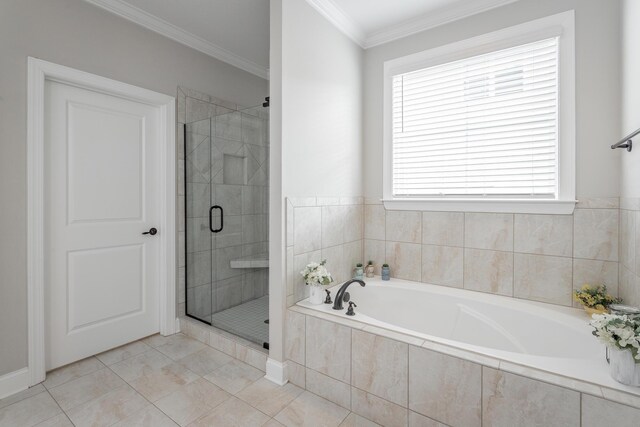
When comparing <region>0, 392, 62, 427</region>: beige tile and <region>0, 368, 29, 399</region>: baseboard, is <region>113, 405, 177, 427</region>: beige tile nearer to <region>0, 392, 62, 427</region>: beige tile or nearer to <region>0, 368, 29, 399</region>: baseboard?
<region>0, 392, 62, 427</region>: beige tile

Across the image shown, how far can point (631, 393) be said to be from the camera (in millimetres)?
1129

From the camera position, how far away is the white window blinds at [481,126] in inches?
82.5

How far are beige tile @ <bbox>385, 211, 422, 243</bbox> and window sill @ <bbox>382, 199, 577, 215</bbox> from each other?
0.05 meters

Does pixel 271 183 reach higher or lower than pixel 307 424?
higher

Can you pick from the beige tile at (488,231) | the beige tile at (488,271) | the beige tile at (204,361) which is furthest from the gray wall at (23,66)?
the beige tile at (488,271)

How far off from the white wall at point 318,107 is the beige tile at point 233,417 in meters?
1.26

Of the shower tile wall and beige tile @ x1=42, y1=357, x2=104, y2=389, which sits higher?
the shower tile wall

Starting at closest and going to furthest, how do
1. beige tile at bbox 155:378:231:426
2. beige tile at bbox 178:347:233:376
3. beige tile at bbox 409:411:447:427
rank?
1. beige tile at bbox 409:411:447:427
2. beige tile at bbox 155:378:231:426
3. beige tile at bbox 178:347:233:376

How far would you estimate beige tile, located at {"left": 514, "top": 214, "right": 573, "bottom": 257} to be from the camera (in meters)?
2.03

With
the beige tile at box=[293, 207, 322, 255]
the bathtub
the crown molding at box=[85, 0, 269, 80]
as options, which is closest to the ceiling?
the crown molding at box=[85, 0, 269, 80]

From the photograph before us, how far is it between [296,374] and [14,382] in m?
1.66

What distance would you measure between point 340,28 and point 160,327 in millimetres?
2886

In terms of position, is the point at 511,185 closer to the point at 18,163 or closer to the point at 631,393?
the point at 631,393

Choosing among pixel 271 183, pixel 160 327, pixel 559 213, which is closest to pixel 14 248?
pixel 160 327
